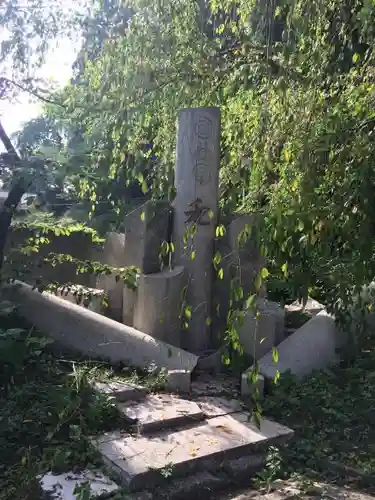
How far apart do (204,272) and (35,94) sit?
7.28 ft

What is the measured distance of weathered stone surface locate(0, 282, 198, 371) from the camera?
192 inches

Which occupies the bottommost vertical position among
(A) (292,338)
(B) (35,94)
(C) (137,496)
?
(C) (137,496)

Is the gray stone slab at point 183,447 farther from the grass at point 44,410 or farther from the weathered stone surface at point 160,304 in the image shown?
the weathered stone surface at point 160,304

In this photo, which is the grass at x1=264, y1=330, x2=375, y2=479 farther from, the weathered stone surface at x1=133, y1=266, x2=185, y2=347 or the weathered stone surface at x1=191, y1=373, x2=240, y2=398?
the weathered stone surface at x1=133, y1=266, x2=185, y2=347

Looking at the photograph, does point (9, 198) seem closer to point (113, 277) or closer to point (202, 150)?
point (113, 277)

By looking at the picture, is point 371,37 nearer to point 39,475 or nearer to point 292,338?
point 39,475

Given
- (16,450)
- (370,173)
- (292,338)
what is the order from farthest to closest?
(292,338)
(16,450)
(370,173)

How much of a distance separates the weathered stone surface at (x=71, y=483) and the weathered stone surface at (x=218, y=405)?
117 cm

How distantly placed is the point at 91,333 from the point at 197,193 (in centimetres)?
165

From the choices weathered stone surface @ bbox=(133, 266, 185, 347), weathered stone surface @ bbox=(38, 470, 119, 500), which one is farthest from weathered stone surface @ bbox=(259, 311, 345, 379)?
weathered stone surface @ bbox=(38, 470, 119, 500)

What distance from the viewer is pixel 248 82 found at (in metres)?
2.83

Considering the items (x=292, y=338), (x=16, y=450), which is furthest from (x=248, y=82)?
(x=292, y=338)

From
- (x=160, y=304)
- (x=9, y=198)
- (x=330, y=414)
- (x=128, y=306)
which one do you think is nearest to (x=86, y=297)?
(x=128, y=306)

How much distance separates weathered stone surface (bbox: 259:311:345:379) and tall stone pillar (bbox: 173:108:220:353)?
81 cm
